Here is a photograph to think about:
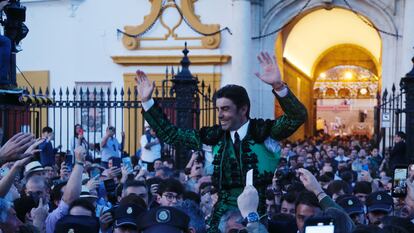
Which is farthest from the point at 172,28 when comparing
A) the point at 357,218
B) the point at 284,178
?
the point at 357,218

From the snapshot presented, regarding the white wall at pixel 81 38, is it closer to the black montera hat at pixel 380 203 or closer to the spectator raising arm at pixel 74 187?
the black montera hat at pixel 380 203

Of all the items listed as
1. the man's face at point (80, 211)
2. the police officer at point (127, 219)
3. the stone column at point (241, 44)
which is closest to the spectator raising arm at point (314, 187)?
the police officer at point (127, 219)

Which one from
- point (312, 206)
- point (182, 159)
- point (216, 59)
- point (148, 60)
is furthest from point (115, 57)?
point (312, 206)

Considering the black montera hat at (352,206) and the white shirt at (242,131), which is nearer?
the white shirt at (242,131)

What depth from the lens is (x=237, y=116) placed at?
17.9ft

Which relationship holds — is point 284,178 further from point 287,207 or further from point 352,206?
point 352,206

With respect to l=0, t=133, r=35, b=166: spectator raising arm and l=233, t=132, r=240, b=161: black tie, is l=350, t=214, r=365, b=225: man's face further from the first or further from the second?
l=0, t=133, r=35, b=166: spectator raising arm

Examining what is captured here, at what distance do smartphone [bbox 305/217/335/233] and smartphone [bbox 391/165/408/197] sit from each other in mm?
2969

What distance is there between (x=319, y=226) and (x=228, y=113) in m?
1.50

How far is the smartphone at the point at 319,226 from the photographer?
4125 millimetres

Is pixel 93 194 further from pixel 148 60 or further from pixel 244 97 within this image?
pixel 148 60

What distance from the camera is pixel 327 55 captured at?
39.4 m

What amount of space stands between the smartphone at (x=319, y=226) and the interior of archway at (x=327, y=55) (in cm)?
2115

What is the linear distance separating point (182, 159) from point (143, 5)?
402 inches
